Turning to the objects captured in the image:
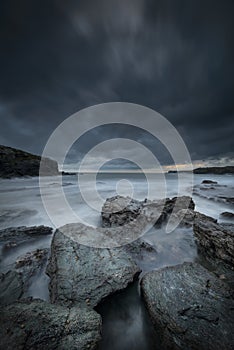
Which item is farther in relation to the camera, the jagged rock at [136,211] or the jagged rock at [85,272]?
the jagged rock at [136,211]

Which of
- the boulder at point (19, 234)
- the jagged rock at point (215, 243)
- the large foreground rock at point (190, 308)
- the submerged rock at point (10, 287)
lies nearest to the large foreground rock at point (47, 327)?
the submerged rock at point (10, 287)

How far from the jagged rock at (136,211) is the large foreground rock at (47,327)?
10.4 ft

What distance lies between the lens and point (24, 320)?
5.35 ft

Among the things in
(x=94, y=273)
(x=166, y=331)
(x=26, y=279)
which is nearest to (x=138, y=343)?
(x=166, y=331)

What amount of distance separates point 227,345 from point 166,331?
629mm

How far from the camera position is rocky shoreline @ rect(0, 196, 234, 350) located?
1.58 m

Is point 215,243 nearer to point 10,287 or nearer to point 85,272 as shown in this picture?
point 85,272

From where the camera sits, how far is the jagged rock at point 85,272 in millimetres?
2169

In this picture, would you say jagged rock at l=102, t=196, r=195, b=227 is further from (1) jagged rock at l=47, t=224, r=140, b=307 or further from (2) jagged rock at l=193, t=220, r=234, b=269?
(1) jagged rock at l=47, t=224, r=140, b=307

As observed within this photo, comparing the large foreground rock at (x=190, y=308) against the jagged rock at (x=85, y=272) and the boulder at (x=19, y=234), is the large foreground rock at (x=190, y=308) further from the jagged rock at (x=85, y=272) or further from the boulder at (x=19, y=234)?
the boulder at (x=19, y=234)

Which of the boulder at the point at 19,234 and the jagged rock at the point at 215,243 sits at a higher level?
the jagged rock at the point at 215,243

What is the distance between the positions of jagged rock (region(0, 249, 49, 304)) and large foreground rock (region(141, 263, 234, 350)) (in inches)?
82.2

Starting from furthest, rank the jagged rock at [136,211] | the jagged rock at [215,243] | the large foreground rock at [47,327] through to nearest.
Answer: the jagged rock at [136,211] → the jagged rock at [215,243] → the large foreground rock at [47,327]

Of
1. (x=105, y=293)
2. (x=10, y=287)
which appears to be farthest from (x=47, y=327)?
(x=10, y=287)
